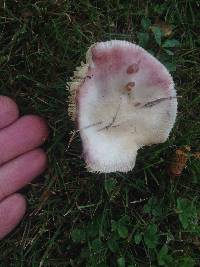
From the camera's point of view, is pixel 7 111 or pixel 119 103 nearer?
pixel 119 103

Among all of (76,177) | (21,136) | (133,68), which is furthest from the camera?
(76,177)

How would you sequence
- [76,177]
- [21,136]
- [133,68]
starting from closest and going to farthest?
[133,68] → [21,136] → [76,177]

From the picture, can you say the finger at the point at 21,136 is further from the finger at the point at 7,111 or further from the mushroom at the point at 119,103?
the mushroom at the point at 119,103

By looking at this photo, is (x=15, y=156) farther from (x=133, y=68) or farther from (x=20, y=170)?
(x=133, y=68)

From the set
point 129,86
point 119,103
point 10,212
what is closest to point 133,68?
point 129,86

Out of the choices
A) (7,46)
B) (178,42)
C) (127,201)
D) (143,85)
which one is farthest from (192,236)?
(7,46)

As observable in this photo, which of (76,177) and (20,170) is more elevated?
(20,170)

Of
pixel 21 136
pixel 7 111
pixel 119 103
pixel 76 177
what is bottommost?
pixel 76 177
